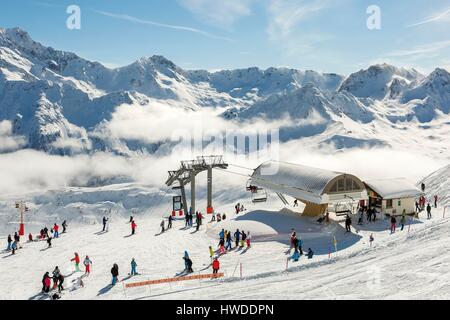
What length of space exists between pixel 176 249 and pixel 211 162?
22020 millimetres

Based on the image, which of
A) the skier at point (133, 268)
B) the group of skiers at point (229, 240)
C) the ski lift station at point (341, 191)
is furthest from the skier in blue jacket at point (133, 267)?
the ski lift station at point (341, 191)

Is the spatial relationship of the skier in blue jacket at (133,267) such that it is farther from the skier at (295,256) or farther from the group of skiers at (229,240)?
the skier at (295,256)

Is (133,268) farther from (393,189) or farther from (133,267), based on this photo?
(393,189)

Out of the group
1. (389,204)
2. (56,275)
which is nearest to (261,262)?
(56,275)

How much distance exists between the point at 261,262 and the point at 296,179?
50.9ft

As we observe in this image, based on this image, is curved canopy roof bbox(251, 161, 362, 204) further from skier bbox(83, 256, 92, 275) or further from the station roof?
skier bbox(83, 256, 92, 275)

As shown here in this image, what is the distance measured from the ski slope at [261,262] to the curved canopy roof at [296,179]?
2.51m

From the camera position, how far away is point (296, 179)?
46250 millimetres

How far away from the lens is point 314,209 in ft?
145

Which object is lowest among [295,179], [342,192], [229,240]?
[229,240]

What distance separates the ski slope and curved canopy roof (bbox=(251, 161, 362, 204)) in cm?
251
